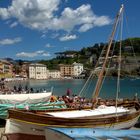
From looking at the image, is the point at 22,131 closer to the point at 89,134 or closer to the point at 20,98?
the point at 89,134

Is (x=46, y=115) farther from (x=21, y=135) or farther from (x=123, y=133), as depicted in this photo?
(x=123, y=133)

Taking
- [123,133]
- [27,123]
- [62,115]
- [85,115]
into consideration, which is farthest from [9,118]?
[123,133]

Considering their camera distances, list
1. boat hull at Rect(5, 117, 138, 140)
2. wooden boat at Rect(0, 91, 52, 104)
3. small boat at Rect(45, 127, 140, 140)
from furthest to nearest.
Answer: wooden boat at Rect(0, 91, 52, 104)
boat hull at Rect(5, 117, 138, 140)
small boat at Rect(45, 127, 140, 140)

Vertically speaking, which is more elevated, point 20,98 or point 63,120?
point 20,98

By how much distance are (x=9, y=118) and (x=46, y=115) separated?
2051mm

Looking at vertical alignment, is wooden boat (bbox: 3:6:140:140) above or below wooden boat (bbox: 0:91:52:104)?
below

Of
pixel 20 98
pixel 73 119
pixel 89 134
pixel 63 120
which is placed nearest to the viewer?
pixel 89 134

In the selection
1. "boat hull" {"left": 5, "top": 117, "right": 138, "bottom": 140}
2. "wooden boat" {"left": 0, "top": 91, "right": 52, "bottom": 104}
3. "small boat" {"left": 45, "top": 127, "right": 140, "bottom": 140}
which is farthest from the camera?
"wooden boat" {"left": 0, "top": 91, "right": 52, "bottom": 104}

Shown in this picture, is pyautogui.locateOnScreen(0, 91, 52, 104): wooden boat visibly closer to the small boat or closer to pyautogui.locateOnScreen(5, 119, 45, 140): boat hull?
pyautogui.locateOnScreen(5, 119, 45, 140): boat hull

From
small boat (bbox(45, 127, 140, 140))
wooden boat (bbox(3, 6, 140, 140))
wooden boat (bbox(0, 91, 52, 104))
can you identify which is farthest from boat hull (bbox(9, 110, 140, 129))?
wooden boat (bbox(0, 91, 52, 104))

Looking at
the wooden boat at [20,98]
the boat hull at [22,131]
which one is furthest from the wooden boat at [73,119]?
the wooden boat at [20,98]

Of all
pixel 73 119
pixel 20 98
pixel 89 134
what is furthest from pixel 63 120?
pixel 20 98

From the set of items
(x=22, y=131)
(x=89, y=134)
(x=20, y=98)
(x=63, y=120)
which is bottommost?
(x=22, y=131)

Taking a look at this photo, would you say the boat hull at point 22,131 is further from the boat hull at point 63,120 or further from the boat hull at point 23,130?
the boat hull at point 63,120
